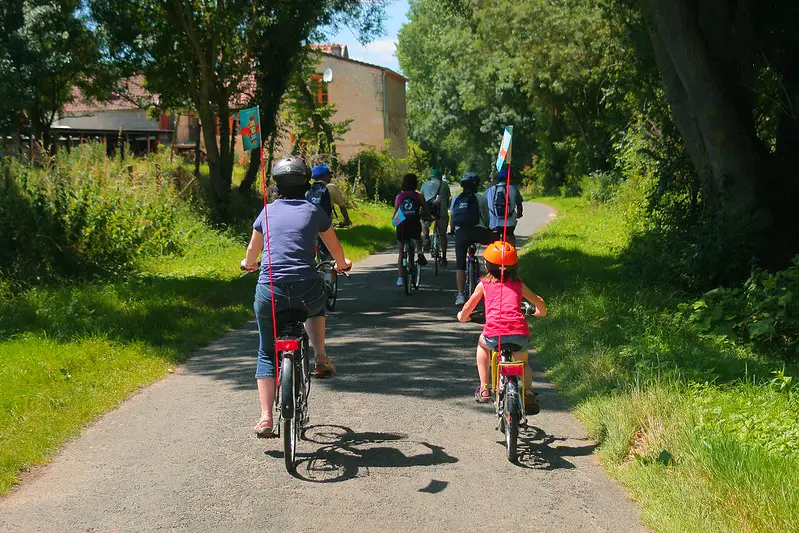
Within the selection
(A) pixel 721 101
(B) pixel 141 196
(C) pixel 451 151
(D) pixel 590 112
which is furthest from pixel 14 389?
(C) pixel 451 151

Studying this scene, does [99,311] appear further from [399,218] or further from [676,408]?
[676,408]

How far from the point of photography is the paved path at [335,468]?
479 cm

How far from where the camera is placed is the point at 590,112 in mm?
44812

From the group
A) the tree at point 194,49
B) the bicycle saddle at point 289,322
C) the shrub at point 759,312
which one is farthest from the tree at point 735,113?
the tree at point 194,49

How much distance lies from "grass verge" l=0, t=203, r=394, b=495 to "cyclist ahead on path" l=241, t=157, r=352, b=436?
5.42 ft

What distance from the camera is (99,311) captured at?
10906 millimetres

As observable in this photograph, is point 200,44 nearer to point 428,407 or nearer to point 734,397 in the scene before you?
point 428,407

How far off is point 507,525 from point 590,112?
42.2 m

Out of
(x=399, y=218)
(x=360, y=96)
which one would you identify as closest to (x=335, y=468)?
(x=399, y=218)

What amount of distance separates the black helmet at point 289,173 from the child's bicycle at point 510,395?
178 cm

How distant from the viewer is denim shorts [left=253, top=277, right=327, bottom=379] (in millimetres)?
5680

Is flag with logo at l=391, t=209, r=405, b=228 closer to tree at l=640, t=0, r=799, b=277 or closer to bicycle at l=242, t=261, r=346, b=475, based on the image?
tree at l=640, t=0, r=799, b=277

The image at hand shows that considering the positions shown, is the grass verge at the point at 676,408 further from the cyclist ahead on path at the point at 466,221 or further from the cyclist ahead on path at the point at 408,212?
the cyclist ahead on path at the point at 408,212

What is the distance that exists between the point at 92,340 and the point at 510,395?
537cm
